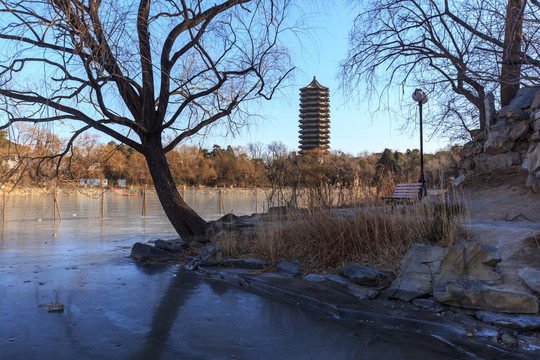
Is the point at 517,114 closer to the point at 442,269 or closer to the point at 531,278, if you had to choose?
the point at 442,269

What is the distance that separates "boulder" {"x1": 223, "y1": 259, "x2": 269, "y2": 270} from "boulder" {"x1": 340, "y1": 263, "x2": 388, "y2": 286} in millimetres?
1865

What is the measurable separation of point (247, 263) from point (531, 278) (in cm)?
433

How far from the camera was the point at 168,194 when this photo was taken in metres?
10.1

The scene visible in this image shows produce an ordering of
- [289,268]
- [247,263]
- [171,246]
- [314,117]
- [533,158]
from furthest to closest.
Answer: [314,117]
[533,158]
[171,246]
[247,263]
[289,268]

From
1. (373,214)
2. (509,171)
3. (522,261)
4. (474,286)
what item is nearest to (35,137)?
(373,214)

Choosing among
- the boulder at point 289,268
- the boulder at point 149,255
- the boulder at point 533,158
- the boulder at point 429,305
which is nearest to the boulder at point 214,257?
the boulder at point 149,255

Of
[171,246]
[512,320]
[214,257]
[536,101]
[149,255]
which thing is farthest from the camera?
[536,101]

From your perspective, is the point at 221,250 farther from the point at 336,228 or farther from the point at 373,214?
the point at 373,214

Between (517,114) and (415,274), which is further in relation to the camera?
(517,114)

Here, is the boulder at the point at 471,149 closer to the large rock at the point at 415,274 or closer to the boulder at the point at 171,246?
the large rock at the point at 415,274

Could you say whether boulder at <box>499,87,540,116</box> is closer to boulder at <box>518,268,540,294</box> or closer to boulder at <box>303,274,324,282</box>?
boulder at <box>518,268,540,294</box>

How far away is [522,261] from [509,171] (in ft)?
25.4

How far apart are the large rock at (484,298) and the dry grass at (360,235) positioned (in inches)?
46.2

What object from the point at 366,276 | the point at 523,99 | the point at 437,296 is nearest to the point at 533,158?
the point at 523,99
